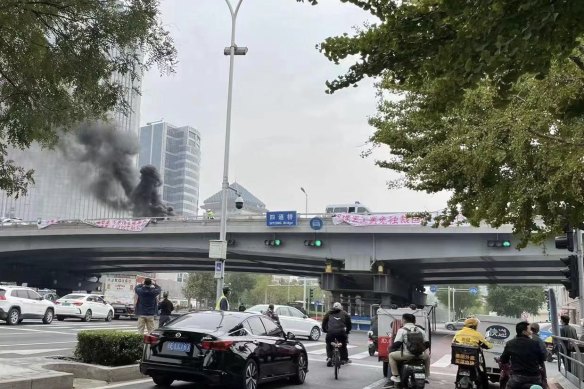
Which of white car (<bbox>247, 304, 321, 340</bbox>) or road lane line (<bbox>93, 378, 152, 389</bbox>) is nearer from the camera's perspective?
road lane line (<bbox>93, 378, 152, 389</bbox>)

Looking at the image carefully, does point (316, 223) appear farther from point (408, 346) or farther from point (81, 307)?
point (408, 346)

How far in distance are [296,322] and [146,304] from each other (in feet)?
37.7

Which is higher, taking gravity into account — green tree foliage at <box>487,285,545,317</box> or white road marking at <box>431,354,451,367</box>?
green tree foliage at <box>487,285,545,317</box>

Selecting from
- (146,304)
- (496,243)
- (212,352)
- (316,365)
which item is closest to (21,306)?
(146,304)

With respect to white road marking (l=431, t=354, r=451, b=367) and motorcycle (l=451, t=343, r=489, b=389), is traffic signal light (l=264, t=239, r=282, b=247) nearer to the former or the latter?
white road marking (l=431, t=354, r=451, b=367)

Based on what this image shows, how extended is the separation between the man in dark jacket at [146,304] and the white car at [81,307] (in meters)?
17.1

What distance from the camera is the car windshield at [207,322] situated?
29.2 feet

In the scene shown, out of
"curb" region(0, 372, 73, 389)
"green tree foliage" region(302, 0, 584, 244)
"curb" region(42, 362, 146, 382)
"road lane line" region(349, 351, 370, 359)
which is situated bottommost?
"road lane line" region(349, 351, 370, 359)

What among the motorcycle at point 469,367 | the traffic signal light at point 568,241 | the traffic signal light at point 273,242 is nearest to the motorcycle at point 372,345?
the motorcycle at point 469,367

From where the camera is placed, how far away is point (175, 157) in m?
51.6

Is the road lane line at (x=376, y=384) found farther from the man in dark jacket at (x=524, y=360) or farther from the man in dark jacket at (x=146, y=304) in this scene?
the man in dark jacket at (x=146, y=304)

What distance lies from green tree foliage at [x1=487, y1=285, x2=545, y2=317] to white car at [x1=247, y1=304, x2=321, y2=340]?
64.3m

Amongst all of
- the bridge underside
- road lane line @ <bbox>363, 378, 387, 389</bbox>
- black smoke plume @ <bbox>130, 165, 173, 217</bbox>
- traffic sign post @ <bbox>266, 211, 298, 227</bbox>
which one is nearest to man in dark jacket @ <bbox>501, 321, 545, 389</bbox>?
road lane line @ <bbox>363, 378, 387, 389</bbox>

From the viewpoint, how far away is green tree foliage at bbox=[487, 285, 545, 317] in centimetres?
7962
